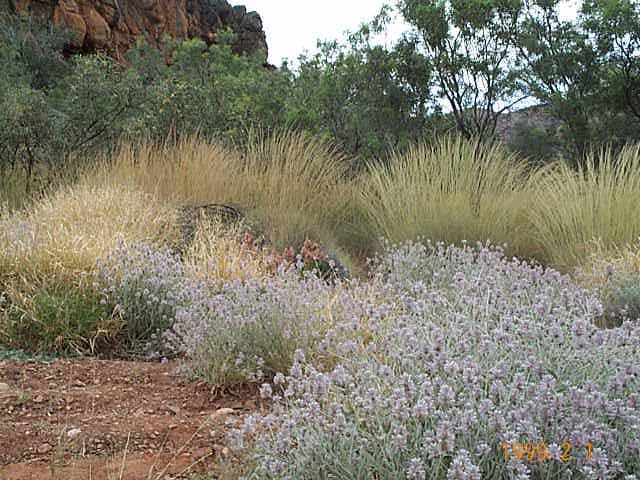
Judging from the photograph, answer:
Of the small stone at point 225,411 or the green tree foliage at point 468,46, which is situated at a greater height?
the green tree foliage at point 468,46

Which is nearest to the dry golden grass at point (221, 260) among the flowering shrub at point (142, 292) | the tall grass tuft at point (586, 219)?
the flowering shrub at point (142, 292)

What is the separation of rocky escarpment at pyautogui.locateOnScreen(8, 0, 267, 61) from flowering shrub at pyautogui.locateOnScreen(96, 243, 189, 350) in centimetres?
1887

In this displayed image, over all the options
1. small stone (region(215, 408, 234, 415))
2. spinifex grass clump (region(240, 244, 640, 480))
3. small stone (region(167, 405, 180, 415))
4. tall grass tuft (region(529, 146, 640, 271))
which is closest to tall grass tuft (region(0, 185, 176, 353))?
small stone (region(167, 405, 180, 415))

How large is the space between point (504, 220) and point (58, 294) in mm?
3931

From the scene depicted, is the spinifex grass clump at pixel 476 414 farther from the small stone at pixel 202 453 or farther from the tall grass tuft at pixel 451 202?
the tall grass tuft at pixel 451 202

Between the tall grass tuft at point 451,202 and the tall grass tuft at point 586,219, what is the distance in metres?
0.30

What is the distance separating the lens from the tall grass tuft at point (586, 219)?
5.39 metres

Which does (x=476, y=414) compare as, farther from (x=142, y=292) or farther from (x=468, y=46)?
(x=468, y=46)

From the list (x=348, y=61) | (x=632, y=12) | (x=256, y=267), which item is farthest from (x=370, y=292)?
(x=632, y=12)

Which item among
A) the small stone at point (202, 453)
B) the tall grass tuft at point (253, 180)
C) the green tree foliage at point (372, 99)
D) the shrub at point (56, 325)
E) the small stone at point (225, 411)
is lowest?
the shrub at point (56, 325)

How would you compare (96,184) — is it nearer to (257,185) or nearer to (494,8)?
(257,185)
